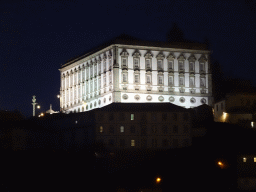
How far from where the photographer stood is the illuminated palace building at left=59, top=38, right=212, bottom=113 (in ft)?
351

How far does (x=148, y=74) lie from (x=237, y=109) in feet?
51.8

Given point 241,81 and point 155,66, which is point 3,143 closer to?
point 155,66

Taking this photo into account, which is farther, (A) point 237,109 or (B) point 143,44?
(B) point 143,44

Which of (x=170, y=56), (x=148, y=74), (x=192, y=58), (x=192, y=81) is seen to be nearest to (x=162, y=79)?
(x=148, y=74)

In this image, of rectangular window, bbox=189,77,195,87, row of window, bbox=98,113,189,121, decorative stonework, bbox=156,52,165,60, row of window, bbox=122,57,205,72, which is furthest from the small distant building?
row of window, bbox=98,113,189,121

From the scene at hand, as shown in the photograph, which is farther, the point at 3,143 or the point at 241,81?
the point at 241,81

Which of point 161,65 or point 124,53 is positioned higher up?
point 124,53

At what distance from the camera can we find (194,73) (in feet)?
367

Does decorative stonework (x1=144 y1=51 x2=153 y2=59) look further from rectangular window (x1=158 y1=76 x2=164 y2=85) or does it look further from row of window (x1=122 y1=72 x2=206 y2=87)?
rectangular window (x1=158 y1=76 x2=164 y2=85)

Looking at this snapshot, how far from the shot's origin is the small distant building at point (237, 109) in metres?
101

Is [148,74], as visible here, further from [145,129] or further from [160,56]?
[145,129]

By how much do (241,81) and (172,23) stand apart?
60.9 ft

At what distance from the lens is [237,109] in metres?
102

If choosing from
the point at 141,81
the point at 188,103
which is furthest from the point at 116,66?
the point at 188,103
